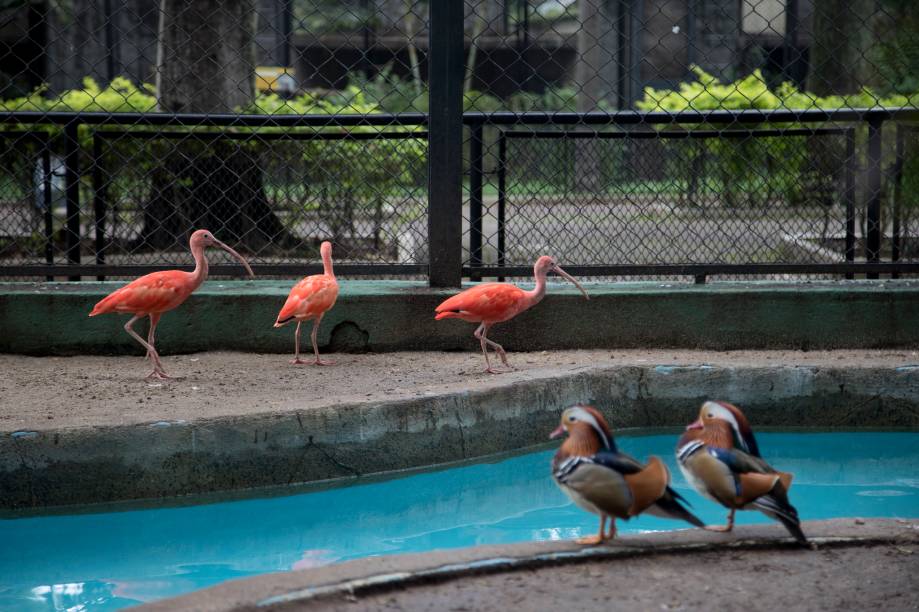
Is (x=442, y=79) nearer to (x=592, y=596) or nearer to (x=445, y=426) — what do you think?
(x=445, y=426)

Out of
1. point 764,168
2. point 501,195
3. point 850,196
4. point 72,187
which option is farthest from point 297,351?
point 850,196

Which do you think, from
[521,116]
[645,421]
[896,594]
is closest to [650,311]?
[645,421]

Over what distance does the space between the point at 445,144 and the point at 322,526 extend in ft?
9.65

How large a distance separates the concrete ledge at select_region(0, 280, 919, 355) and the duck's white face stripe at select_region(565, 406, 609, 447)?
3346mm

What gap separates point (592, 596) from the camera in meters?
3.29

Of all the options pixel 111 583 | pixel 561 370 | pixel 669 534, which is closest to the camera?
pixel 669 534

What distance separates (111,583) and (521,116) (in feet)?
13.2

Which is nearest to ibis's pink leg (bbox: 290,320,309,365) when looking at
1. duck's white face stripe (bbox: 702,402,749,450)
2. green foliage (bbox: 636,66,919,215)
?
green foliage (bbox: 636,66,919,215)

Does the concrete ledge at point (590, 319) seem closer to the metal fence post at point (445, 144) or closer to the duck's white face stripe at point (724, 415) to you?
the metal fence post at point (445, 144)

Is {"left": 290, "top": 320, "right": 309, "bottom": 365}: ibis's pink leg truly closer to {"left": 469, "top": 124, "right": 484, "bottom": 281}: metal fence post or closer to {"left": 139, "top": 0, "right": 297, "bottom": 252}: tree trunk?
{"left": 139, "top": 0, "right": 297, "bottom": 252}: tree trunk

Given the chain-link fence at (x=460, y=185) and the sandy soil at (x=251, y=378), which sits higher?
the chain-link fence at (x=460, y=185)

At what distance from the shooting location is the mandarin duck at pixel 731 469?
3.64 m

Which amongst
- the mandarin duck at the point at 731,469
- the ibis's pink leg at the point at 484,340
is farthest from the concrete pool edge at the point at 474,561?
the ibis's pink leg at the point at 484,340

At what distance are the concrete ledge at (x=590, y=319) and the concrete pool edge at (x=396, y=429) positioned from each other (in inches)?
31.4
